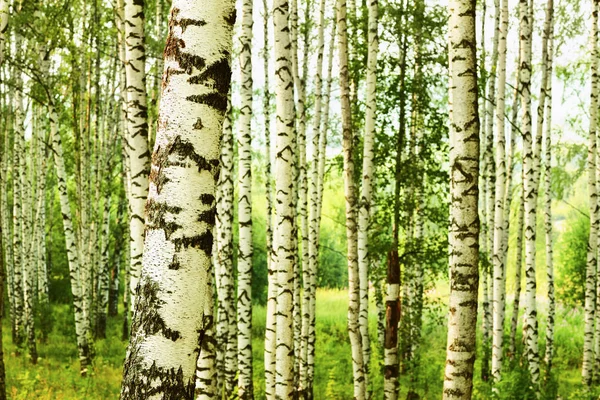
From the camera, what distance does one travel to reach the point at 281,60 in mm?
5773

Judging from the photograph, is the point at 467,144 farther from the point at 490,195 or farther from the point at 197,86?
the point at 490,195

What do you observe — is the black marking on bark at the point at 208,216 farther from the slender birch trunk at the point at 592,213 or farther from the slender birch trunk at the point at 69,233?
the slender birch trunk at the point at 592,213

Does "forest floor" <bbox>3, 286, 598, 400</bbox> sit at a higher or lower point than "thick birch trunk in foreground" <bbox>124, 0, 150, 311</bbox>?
lower

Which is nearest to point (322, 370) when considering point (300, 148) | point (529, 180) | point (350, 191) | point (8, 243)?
point (300, 148)

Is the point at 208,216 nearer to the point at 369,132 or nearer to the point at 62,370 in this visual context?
the point at 369,132

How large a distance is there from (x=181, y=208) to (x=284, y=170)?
3454 mm

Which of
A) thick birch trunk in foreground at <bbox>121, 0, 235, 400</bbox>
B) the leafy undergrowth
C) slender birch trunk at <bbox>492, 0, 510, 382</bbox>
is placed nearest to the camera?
thick birch trunk in foreground at <bbox>121, 0, 235, 400</bbox>

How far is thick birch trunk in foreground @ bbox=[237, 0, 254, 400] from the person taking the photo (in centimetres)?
687

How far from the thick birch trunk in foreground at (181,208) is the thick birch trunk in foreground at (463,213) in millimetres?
2147

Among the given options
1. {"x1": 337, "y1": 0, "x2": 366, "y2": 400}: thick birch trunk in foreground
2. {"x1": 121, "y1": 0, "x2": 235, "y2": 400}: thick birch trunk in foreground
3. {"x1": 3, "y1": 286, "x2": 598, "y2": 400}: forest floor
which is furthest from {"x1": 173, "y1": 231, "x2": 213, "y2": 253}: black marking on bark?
{"x1": 3, "y1": 286, "x2": 598, "y2": 400}: forest floor

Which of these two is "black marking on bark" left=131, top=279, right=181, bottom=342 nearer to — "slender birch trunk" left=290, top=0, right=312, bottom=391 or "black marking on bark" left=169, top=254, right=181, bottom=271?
"black marking on bark" left=169, top=254, right=181, bottom=271

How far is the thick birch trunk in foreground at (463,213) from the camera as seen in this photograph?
4.10 metres

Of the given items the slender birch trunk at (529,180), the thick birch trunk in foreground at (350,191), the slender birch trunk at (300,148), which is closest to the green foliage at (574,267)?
the slender birch trunk at (529,180)

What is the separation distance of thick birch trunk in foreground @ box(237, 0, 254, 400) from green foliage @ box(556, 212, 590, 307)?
19.4 meters
